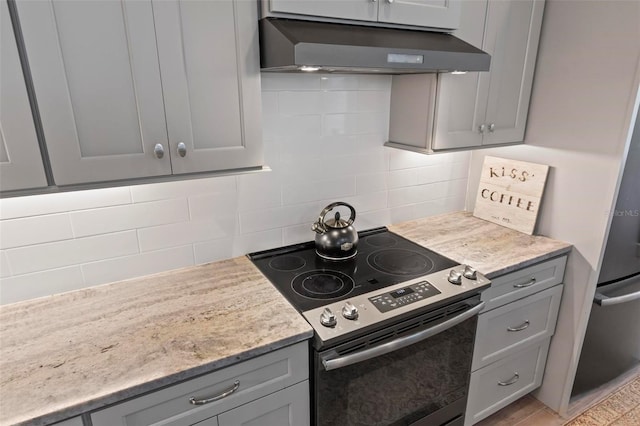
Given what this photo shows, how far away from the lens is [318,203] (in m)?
1.91

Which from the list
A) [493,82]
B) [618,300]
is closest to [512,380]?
[618,300]

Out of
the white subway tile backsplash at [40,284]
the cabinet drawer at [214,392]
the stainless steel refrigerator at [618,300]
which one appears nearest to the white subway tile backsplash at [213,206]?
the white subway tile backsplash at [40,284]

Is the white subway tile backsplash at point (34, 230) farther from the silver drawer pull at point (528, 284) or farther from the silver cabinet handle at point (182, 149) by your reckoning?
the silver drawer pull at point (528, 284)

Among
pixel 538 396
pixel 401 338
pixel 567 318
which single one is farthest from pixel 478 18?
pixel 538 396

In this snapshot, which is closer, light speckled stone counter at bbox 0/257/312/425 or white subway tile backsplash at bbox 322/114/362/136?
light speckled stone counter at bbox 0/257/312/425

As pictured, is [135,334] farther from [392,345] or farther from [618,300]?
[618,300]

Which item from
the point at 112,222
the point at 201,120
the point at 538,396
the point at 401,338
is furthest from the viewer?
the point at 538,396

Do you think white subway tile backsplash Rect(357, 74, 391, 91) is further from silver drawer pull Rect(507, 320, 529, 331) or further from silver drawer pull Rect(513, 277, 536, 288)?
silver drawer pull Rect(507, 320, 529, 331)

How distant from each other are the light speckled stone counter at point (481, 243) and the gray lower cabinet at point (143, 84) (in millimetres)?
1079

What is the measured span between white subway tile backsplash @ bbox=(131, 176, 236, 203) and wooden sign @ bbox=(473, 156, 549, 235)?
4.70ft

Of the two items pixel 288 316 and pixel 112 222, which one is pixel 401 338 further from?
pixel 112 222

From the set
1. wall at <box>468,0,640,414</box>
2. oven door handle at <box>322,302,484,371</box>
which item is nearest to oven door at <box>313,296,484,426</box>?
oven door handle at <box>322,302,484,371</box>

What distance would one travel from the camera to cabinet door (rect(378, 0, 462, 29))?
4.59ft

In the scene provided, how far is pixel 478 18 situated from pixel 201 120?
4.16 feet
